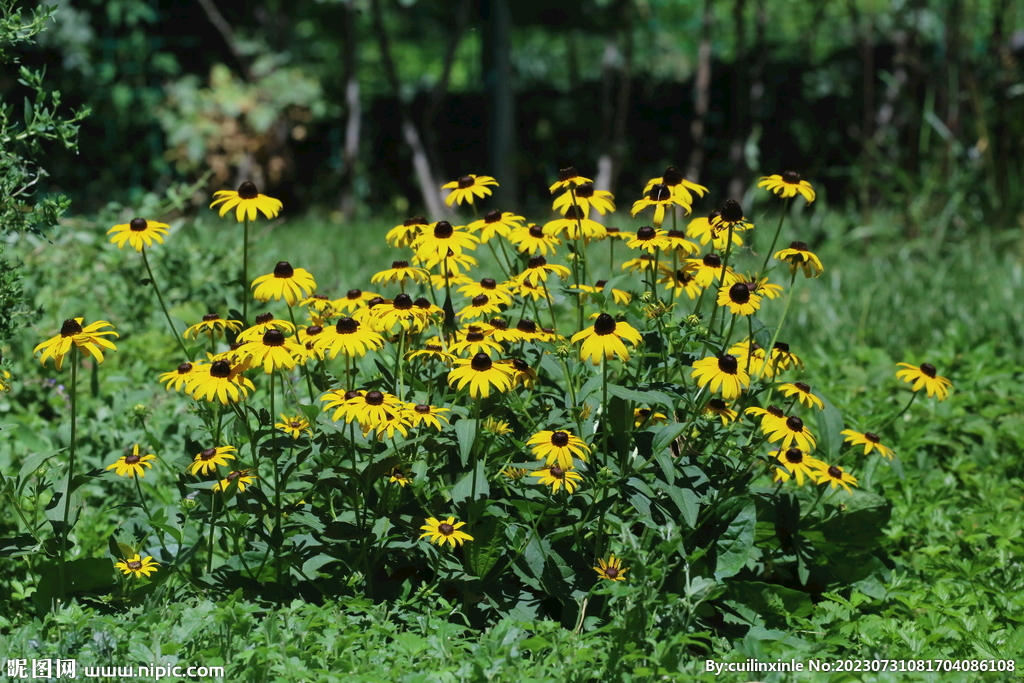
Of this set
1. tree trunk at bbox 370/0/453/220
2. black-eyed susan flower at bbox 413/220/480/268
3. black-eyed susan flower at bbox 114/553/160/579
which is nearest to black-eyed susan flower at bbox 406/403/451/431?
black-eyed susan flower at bbox 413/220/480/268

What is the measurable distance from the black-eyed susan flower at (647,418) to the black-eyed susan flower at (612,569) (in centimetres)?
32

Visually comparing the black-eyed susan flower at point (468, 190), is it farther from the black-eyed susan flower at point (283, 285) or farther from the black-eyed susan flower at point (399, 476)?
the black-eyed susan flower at point (399, 476)

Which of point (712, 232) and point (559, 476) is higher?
point (712, 232)

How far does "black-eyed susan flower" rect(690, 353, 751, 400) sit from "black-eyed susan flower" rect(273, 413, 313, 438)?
0.92 m

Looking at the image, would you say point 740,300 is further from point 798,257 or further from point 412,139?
point 412,139

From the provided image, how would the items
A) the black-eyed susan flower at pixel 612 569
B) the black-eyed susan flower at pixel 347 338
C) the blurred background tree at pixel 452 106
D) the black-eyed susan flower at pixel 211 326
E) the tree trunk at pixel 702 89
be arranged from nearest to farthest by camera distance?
the black-eyed susan flower at pixel 347 338
the black-eyed susan flower at pixel 612 569
the black-eyed susan flower at pixel 211 326
the tree trunk at pixel 702 89
the blurred background tree at pixel 452 106

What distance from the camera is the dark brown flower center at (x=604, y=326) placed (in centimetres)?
191

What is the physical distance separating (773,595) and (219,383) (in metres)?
1.43

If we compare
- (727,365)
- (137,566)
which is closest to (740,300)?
(727,365)

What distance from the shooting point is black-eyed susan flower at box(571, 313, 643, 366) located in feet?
6.21

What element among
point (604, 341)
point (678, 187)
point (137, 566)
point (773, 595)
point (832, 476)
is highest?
point (678, 187)

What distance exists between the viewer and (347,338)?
2031 mm

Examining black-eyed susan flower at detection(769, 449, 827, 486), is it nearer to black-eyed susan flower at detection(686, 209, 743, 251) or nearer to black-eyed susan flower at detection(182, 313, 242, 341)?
black-eyed susan flower at detection(686, 209, 743, 251)

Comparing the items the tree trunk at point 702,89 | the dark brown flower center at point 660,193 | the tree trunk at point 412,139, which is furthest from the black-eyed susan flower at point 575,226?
the tree trunk at point 702,89
